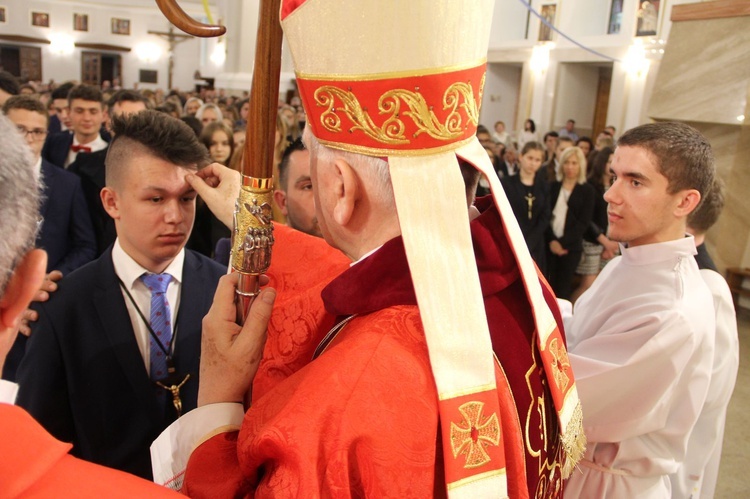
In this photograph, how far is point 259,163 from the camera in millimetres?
1279

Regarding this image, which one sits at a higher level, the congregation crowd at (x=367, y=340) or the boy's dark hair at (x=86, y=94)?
the boy's dark hair at (x=86, y=94)

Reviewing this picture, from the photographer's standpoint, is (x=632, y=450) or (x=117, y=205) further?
(x=632, y=450)

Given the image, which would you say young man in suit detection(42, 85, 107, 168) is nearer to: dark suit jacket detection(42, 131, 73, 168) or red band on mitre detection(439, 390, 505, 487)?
dark suit jacket detection(42, 131, 73, 168)

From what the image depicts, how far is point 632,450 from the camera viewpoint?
7.23 feet

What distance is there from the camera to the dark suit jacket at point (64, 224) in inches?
133

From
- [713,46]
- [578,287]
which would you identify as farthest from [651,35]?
[578,287]

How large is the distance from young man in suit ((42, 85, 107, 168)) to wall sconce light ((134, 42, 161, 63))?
27682 millimetres

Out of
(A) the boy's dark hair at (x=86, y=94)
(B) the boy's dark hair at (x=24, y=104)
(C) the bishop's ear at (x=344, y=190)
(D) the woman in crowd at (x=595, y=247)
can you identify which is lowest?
(D) the woman in crowd at (x=595, y=247)

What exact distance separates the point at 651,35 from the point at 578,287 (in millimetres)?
10077

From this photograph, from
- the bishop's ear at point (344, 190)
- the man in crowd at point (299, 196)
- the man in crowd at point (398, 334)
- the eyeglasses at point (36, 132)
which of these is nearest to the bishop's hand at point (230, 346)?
the man in crowd at point (398, 334)

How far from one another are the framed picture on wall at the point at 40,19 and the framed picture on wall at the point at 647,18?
82.8 feet

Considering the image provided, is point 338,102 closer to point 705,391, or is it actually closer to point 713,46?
point 705,391

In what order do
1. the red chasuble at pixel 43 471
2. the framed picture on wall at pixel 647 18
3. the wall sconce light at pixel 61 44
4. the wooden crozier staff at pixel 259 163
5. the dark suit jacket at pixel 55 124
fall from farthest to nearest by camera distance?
the wall sconce light at pixel 61 44 < the framed picture on wall at pixel 647 18 < the dark suit jacket at pixel 55 124 < the wooden crozier staff at pixel 259 163 < the red chasuble at pixel 43 471

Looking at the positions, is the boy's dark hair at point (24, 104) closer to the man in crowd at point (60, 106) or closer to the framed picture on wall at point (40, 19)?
the man in crowd at point (60, 106)
